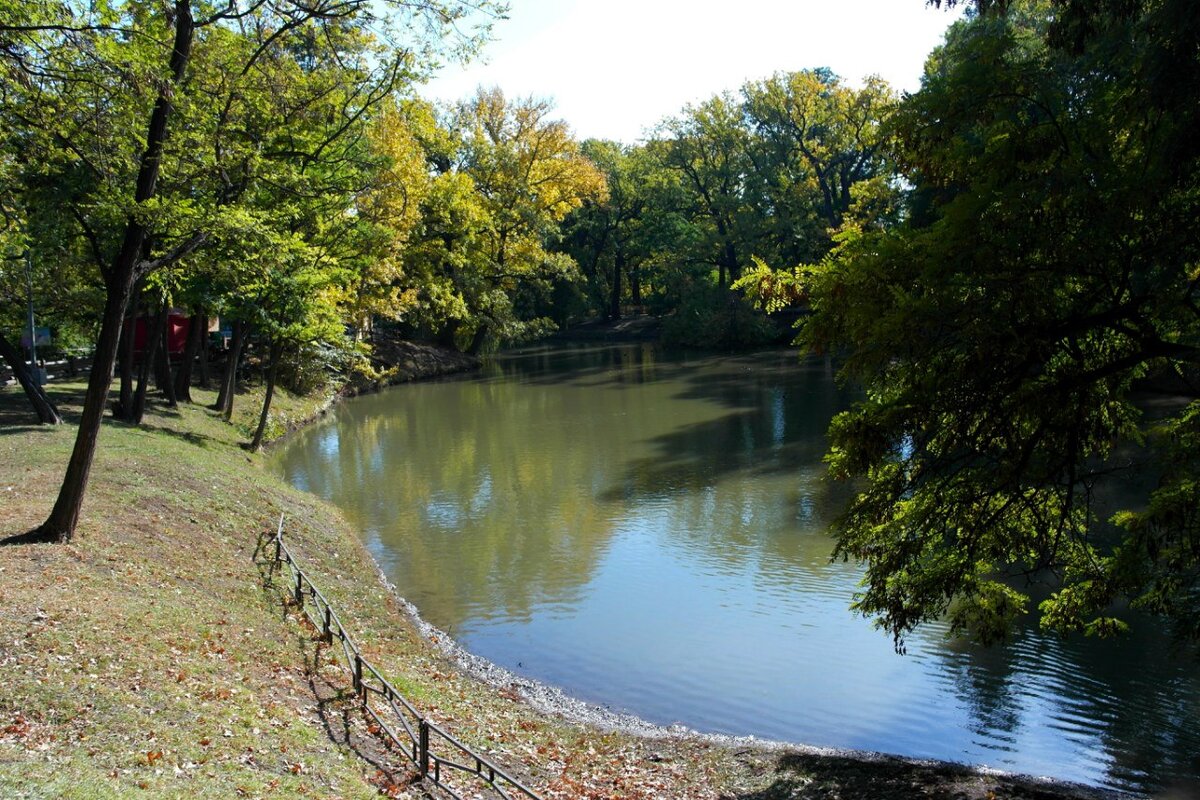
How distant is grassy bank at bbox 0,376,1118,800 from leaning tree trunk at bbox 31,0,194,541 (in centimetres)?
54

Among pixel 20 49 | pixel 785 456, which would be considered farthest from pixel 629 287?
pixel 20 49

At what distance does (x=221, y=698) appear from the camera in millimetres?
9281

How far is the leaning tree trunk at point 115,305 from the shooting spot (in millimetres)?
12117

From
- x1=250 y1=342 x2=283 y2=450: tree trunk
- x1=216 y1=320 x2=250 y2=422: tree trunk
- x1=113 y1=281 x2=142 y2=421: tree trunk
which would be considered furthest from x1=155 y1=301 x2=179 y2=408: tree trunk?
x1=250 y1=342 x2=283 y2=450: tree trunk

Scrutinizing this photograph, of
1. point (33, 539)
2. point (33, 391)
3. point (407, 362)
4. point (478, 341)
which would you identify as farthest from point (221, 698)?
point (478, 341)

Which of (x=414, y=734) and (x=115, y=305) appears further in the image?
(x=115, y=305)

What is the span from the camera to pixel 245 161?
16.1 m

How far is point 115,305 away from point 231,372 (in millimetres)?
19107

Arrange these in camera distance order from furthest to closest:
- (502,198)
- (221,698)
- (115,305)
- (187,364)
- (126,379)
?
(502,198) < (187,364) < (126,379) < (115,305) < (221,698)

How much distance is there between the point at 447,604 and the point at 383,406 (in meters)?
26.0

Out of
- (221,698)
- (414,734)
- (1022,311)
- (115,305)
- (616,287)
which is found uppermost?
(616,287)

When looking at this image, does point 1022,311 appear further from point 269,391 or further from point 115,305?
point 269,391

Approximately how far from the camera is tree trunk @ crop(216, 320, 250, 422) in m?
29.1

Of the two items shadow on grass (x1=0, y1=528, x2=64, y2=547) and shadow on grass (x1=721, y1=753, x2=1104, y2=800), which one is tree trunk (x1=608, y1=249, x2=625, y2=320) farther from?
shadow on grass (x1=721, y1=753, x2=1104, y2=800)
